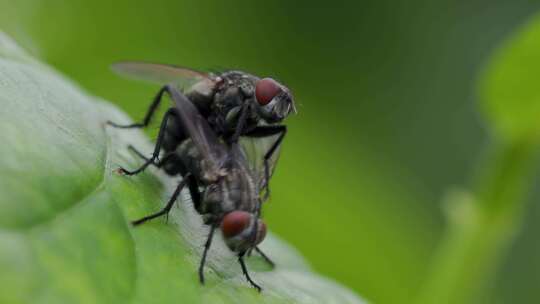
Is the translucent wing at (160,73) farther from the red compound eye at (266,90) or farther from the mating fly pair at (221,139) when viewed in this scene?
the red compound eye at (266,90)

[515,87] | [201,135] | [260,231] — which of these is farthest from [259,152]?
[515,87]

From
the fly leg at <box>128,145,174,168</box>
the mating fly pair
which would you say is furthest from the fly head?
the fly leg at <box>128,145,174,168</box>

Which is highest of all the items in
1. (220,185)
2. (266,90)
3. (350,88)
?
(266,90)

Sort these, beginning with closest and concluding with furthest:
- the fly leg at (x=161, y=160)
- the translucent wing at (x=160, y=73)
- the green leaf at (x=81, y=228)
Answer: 1. the green leaf at (x=81, y=228)
2. the fly leg at (x=161, y=160)
3. the translucent wing at (x=160, y=73)

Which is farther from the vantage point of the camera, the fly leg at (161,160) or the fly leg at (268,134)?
the fly leg at (268,134)

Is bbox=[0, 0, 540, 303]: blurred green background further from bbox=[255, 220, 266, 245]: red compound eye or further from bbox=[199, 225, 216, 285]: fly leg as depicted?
bbox=[199, 225, 216, 285]: fly leg

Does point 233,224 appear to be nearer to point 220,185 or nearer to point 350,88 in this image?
point 220,185

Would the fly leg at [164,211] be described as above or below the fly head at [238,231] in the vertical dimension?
above

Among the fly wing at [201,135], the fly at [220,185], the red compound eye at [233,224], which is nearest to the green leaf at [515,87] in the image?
the fly at [220,185]
